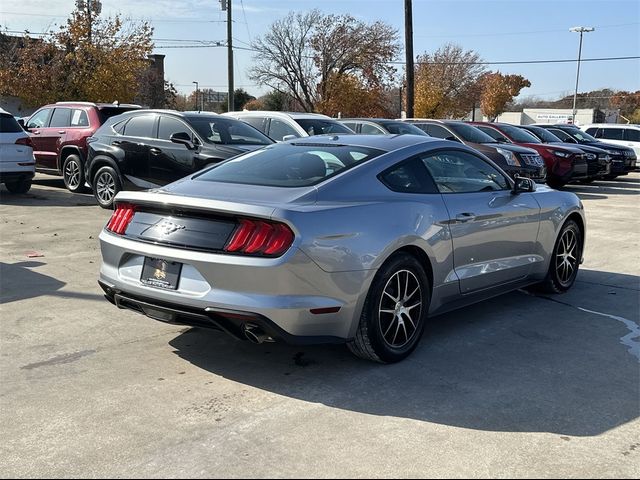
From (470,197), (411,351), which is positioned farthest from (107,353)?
(470,197)

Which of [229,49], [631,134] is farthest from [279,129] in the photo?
[229,49]

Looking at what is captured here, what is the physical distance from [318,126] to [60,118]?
18.0ft

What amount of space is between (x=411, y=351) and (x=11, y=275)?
4.37 meters

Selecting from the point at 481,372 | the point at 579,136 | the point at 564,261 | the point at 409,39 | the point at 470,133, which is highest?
the point at 409,39

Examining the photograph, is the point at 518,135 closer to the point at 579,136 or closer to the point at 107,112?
the point at 579,136

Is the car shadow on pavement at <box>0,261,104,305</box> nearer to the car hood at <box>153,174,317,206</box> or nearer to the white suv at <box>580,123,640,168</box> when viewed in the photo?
the car hood at <box>153,174,317,206</box>

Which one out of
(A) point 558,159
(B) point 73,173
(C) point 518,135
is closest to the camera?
(B) point 73,173

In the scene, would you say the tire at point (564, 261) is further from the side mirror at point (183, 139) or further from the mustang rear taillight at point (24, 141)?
the mustang rear taillight at point (24, 141)

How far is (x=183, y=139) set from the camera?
9.98m

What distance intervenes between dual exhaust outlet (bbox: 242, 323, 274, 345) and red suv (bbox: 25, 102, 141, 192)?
10.2 m

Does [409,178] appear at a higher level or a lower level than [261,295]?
higher

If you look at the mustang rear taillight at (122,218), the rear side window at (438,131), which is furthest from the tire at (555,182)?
the mustang rear taillight at (122,218)

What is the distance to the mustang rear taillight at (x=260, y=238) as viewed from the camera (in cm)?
383

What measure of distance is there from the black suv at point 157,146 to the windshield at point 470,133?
6984 millimetres
